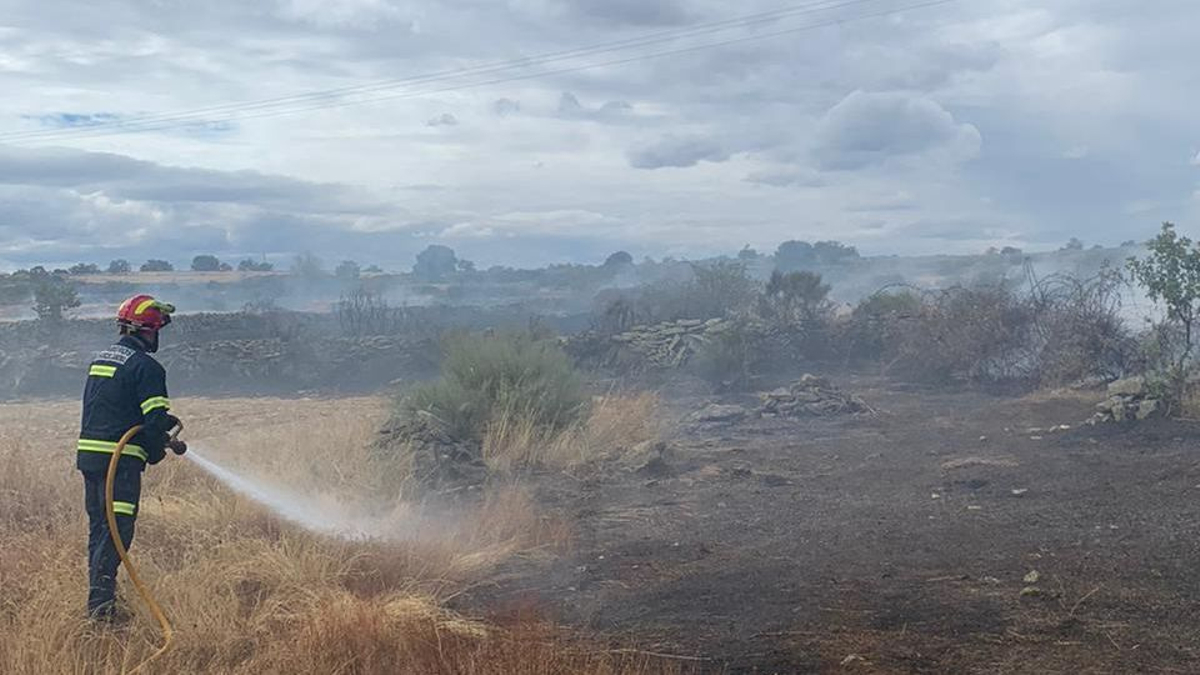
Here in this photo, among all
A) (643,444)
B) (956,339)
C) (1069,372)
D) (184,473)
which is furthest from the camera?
(956,339)

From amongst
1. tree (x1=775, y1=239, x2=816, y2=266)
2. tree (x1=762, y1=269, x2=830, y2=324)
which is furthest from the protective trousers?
tree (x1=775, y1=239, x2=816, y2=266)

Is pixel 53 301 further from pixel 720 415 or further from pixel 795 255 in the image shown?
pixel 795 255

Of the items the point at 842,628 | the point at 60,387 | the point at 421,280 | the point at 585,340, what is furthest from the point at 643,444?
the point at 421,280

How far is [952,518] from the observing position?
28.0 ft

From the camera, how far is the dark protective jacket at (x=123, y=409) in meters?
5.95

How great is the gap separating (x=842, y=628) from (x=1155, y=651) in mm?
1496

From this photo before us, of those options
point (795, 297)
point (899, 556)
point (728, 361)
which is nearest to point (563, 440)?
point (899, 556)

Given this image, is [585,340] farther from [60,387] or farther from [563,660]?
[563,660]

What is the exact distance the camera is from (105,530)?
20.0ft

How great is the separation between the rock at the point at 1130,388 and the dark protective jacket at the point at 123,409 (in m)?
11.0

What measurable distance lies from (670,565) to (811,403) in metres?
8.81

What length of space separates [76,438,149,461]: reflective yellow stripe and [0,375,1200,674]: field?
2.85 feet

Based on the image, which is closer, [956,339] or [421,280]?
[956,339]

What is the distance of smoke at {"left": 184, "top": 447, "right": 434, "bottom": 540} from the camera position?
8.39 metres
